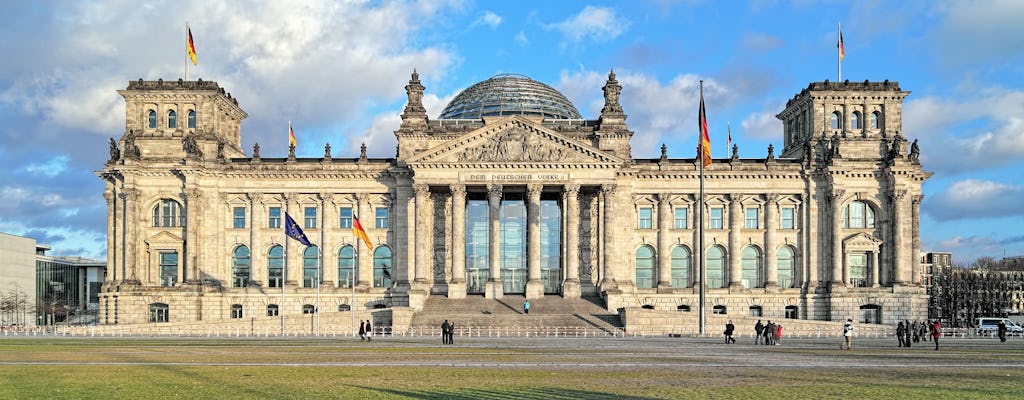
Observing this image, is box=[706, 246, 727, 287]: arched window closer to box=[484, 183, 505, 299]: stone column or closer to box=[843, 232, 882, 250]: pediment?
box=[843, 232, 882, 250]: pediment

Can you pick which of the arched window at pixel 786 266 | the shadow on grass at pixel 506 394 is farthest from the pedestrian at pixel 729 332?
the arched window at pixel 786 266

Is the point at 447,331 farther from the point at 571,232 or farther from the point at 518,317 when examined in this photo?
the point at 571,232

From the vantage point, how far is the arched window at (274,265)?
96750 millimetres

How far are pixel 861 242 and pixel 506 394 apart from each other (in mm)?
74075

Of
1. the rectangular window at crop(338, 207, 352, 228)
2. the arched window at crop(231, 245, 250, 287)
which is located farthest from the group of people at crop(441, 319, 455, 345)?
the arched window at crop(231, 245, 250, 287)

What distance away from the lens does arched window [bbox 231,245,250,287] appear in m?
96.4

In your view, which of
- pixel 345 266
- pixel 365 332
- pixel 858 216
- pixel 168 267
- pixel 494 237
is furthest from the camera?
pixel 345 266

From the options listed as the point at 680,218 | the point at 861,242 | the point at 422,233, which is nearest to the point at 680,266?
the point at 680,218

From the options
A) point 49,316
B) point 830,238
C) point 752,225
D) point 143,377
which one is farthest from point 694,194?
point 49,316

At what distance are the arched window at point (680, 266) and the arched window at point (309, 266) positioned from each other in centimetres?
3249

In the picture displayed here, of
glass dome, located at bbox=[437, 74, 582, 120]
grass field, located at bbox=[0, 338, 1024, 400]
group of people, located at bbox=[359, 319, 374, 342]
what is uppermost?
glass dome, located at bbox=[437, 74, 582, 120]

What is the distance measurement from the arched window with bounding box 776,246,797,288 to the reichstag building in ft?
0.42

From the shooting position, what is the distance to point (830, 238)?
312 ft

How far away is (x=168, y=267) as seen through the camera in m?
94.6
